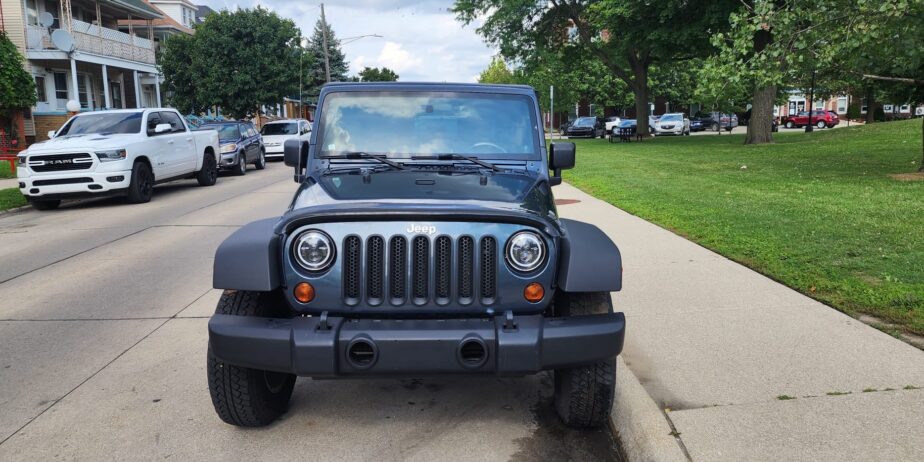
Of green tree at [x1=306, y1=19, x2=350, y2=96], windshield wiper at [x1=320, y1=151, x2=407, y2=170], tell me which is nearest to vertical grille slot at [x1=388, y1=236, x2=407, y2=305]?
windshield wiper at [x1=320, y1=151, x2=407, y2=170]

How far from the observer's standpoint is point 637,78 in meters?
38.9

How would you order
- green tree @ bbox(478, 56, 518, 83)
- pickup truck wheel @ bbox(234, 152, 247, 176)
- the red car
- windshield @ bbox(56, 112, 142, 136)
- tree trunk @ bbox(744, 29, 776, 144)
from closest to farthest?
windshield @ bbox(56, 112, 142, 136) → pickup truck wheel @ bbox(234, 152, 247, 176) → tree trunk @ bbox(744, 29, 776, 144) → the red car → green tree @ bbox(478, 56, 518, 83)

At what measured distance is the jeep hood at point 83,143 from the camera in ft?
43.9

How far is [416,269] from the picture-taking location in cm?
332

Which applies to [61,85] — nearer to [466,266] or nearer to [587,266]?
[466,266]

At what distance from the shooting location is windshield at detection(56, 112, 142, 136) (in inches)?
581

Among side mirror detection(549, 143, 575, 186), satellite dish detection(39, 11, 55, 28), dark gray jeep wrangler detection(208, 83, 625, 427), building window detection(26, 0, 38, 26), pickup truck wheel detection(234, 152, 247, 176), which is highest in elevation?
building window detection(26, 0, 38, 26)

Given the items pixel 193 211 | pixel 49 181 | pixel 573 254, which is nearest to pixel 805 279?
pixel 573 254

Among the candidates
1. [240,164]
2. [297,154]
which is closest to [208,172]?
[240,164]

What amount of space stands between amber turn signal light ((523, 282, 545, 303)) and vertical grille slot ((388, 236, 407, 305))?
557mm

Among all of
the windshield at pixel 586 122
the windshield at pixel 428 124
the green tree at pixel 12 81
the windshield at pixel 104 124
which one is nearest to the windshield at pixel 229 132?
the windshield at pixel 104 124

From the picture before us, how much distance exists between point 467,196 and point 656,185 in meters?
11.8

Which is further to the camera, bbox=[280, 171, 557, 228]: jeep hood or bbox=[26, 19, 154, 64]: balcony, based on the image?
bbox=[26, 19, 154, 64]: balcony

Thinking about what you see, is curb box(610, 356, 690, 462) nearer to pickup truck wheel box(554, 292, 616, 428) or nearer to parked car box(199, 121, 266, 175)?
pickup truck wheel box(554, 292, 616, 428)
